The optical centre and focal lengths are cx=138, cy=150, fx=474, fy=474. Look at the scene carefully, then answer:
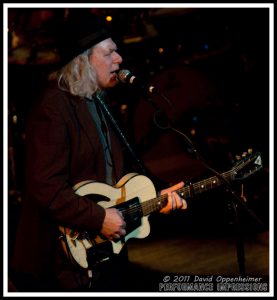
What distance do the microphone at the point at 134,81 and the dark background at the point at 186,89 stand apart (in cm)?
191

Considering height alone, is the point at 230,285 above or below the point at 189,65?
below

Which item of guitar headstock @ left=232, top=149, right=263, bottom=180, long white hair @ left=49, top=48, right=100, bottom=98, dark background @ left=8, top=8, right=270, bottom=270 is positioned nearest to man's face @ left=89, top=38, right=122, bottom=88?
long white hair @ left=49, top=48, right=100, bottom=98

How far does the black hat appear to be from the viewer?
298cm

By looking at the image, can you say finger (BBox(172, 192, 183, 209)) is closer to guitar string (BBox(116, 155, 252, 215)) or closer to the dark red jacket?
guitar string (BBox(116, 155, 252, 215))

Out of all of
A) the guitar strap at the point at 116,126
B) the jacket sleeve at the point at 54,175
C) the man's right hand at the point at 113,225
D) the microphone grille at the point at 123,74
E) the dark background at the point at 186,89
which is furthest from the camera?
the dark background at the point at 186,89

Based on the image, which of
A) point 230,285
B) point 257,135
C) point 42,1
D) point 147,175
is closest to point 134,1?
point 42,1

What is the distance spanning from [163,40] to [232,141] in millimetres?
1449

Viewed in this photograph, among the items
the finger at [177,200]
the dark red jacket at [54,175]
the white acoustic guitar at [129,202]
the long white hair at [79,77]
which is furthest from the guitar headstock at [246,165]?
the long white hair at [79,77]

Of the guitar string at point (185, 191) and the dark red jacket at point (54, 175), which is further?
the guitar string at point (185, 191)

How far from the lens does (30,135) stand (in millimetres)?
2736

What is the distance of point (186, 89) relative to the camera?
509 cm

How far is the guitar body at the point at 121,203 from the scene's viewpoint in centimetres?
281

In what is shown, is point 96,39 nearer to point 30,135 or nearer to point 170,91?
point 30,135

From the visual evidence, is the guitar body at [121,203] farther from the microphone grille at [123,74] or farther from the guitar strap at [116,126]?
the microphone grille at [123,74]
